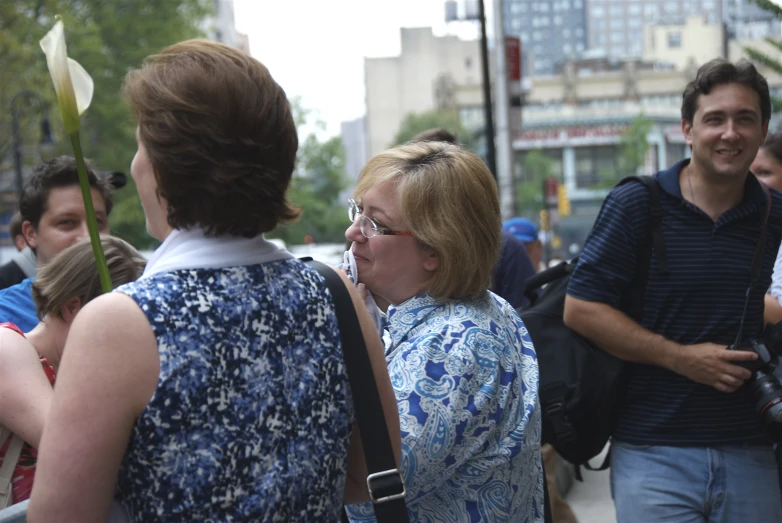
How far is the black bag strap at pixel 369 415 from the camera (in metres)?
1.81

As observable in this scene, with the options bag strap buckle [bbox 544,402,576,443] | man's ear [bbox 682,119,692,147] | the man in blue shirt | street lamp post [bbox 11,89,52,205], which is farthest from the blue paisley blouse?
street lamp post [bbox 11,89,52,205]

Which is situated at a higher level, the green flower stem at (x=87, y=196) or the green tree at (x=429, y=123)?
the green flower stem at (x=87, y=196)

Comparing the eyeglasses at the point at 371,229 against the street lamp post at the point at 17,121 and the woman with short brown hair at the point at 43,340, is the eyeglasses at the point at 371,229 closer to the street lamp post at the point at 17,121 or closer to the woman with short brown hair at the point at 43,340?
the woman with short brown hair at the point at 43,340

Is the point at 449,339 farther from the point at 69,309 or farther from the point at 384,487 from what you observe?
the point at 69,309

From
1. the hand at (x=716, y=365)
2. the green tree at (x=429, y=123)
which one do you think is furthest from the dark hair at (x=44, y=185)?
the green tree at (x=429, y=123)

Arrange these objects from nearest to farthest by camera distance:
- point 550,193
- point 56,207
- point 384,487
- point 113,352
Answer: point 113,352 → point 384,487 → point 56,207 → point 550,193

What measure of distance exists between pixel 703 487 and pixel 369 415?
5.52 feet

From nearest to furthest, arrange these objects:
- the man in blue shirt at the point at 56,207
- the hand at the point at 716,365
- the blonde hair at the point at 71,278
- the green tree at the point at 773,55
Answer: the blonde hair at the point at 71,278, the hand at the point at 716,365, the man in blue shirt at the point at 56,207, the green tree at the point at 773,55

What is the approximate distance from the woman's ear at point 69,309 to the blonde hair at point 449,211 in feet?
3.01

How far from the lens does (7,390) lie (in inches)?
90.4

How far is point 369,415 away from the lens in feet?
6.00

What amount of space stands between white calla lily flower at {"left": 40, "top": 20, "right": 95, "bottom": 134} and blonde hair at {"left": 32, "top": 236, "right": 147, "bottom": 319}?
1.15 meters

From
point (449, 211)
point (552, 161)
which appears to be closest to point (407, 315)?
point (449, 211)

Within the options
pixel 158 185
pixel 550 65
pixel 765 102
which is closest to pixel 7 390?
pixel 158 185
